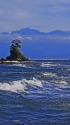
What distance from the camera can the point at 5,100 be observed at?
30500 millimetres

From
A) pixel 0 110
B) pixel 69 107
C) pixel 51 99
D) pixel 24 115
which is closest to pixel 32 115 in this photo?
pixel 24 115

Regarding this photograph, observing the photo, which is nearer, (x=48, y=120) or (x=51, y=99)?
(x=48, y=120)

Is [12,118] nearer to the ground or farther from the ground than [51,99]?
nearer to the ground

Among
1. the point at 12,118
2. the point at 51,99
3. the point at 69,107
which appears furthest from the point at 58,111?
the point at 51,99

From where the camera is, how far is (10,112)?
25.2m

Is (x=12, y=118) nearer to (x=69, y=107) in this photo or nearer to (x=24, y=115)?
(x=24, y=115)

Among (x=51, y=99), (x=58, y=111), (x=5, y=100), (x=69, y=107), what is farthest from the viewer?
(x=51, y=99)

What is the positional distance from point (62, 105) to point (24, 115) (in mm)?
5501

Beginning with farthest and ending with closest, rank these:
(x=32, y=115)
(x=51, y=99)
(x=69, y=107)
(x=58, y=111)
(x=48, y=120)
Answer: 1. (x=51, y=99)
2. (x=69, y=107)
3. (x=58, y=111)
4. (x=32, y=115)
5. (x=48, y=120)

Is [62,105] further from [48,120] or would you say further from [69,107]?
[48,120]

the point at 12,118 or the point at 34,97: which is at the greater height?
the point at 34,97

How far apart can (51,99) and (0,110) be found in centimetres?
786

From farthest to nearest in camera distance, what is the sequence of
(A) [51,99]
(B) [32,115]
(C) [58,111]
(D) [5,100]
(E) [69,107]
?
(A) [51,99]
(D) [5,100]
(E) [69,107]
(C) [58,111]
(B) [32,115]

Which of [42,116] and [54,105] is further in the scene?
[54,105]
